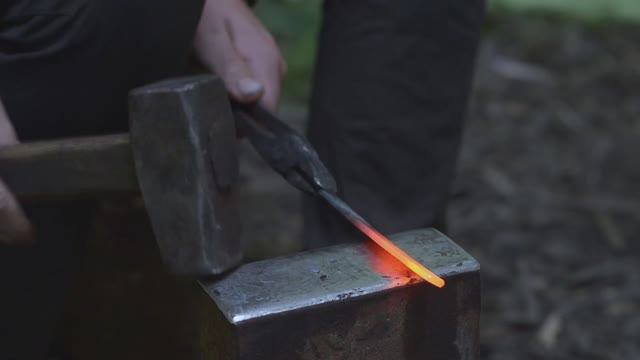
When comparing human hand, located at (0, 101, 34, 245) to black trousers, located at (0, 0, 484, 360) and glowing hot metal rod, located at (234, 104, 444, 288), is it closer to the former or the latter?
black trousers, located at (0, 0, 484, 360)

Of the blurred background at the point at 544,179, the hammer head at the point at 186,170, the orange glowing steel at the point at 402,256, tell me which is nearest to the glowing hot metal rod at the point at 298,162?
the orange glowing steel at the point at 402,256

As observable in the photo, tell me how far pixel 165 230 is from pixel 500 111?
5.37 feet

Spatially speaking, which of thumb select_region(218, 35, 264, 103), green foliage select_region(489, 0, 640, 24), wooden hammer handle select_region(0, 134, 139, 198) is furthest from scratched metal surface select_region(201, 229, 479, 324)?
green foliage select_region(489, 0, 640, 24)

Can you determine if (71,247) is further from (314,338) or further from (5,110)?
(314,338)

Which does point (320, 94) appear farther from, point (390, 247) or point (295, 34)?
point (295, 34)

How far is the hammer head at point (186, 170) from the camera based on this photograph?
1137mm

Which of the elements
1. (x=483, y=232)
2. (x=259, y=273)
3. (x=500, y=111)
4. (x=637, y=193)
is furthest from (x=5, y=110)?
(x=500, y=111)

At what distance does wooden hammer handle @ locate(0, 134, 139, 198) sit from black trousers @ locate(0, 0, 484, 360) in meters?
0.09

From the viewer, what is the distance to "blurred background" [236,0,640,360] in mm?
Answer: 1880

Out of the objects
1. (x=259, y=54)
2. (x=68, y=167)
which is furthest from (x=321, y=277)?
(x=259, y=54)

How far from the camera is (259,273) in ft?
3.72

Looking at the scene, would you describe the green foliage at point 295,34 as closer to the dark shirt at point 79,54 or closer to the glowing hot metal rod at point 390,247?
the dark shirt at point 79,54

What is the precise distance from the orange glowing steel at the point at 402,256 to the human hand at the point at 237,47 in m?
0.34

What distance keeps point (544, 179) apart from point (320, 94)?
2.80ft
